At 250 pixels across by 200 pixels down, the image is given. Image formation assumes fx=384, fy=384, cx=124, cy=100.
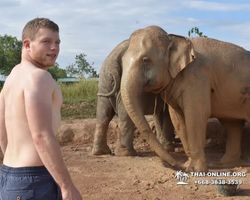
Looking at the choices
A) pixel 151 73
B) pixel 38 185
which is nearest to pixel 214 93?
pixel 151 73

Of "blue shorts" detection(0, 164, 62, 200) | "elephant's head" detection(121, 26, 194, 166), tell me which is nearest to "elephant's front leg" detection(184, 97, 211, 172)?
"elephant's head" detection(121, 26, 194, 166)

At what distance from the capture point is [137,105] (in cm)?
559

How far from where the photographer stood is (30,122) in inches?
84.4

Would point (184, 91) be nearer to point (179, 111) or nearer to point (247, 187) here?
point (179, 111)

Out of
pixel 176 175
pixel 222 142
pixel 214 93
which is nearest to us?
pixel 176 175

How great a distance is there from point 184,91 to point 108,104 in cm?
190

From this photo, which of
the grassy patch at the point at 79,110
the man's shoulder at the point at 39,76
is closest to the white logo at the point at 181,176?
the man's shoulder at the point at 39,76

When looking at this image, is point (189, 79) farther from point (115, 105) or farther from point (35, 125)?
point (35, 125)

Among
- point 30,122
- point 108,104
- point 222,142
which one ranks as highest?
point 30,122

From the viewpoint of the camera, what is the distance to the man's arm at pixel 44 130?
212 cm

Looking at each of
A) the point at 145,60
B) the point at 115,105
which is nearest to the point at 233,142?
the point at 115,105

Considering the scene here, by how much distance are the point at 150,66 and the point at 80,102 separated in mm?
7579

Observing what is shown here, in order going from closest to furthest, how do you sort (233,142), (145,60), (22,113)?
1. (22,113)
2. (145,60)
3. (233,142)

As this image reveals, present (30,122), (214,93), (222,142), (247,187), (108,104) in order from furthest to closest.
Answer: (222,142) < (108,104) < (214,93) < (247,187) < (30,122)
